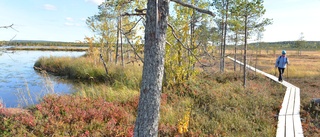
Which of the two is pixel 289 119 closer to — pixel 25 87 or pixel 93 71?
pixel 93 71

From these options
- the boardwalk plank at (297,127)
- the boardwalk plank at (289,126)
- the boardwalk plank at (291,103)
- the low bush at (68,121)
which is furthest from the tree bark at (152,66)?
the boardwalk plank at (291,103)

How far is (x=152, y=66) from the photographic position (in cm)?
226

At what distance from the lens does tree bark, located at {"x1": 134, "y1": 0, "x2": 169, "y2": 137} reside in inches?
85.7

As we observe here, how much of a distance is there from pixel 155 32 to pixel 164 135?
10.3ft

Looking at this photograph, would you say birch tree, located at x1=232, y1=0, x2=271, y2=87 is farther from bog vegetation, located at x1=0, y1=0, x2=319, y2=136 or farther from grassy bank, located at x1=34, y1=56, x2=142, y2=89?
grassy bank, located at x1=34, y1=56, x2=142, y2=89

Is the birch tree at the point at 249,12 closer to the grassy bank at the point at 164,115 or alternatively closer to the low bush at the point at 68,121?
the grassy bank at the point at 164,115

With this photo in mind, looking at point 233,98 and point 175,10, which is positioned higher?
point 175,10

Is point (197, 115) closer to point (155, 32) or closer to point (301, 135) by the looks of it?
point (301, 135)

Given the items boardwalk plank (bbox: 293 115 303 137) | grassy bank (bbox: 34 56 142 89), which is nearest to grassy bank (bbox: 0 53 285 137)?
boardwalk plank (bbox: 293 115 303 137)

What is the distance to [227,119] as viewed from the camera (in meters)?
5.67

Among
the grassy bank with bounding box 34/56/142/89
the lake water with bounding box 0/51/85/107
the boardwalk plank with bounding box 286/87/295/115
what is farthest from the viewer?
the grassy bank with bounding box 34/56/142/89

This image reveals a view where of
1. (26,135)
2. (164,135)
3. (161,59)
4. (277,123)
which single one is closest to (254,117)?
(277,123)

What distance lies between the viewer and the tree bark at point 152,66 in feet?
7.14

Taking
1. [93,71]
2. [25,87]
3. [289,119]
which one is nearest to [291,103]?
[289,119]
